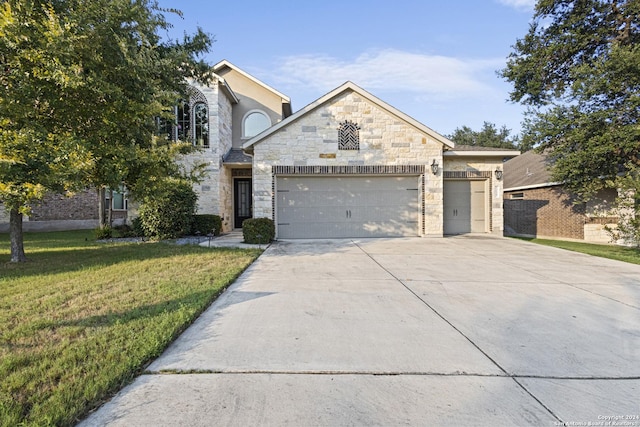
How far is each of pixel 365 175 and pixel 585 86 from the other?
8.07m

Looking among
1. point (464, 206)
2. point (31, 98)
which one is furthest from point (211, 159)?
point (464, 206)

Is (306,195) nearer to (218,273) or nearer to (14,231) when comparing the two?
(218,273)

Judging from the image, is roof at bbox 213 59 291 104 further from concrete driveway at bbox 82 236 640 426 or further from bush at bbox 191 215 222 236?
concrete driveway at bbox 82 236 640 426

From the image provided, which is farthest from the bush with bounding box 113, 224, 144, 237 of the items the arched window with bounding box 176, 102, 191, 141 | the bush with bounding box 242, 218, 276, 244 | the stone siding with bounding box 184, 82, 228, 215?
the bush with bounding box 242, 218, 276, 244

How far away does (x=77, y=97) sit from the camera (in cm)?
683

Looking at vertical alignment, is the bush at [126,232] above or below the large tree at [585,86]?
below

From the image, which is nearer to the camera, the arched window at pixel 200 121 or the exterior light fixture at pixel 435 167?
the exterior light fixture at pixel 435 167

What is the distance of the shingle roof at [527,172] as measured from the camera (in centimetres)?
1717

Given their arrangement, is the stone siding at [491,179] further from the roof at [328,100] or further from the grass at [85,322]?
the grass at [85,322]

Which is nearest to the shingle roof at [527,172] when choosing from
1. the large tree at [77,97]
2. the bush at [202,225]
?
the bush at [202,225]

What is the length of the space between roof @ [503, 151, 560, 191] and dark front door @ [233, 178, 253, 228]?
13.9 meters

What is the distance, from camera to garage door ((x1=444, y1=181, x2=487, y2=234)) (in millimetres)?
13695

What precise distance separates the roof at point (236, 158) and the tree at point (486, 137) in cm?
4093

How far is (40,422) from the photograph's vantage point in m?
2.06
